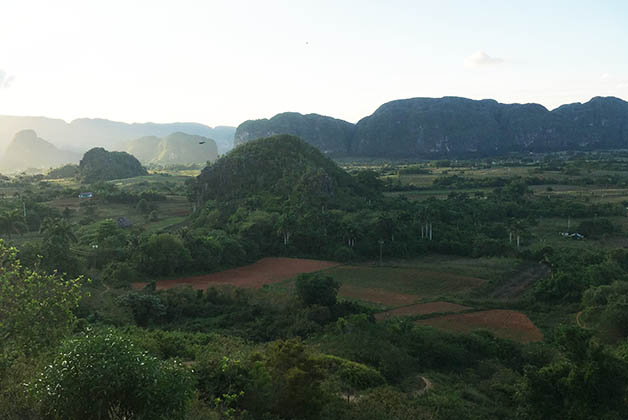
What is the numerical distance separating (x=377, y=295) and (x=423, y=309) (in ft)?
15.3

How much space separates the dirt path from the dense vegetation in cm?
36

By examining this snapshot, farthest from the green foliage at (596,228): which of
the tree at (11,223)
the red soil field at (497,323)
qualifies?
the tree at (11,223)

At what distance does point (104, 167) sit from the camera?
13738 centimetres

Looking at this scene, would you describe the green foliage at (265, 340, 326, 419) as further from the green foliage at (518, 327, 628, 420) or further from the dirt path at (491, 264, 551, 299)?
the dirt path at (491, 264, 551, 299)

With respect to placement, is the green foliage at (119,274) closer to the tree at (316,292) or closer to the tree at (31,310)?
the tree at (316,292)

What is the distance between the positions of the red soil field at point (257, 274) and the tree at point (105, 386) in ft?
95.0

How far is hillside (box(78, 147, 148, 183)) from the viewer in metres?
132

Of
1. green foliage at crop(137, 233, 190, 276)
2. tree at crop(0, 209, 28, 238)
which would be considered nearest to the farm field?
green foliage at crop(137, 233, 190, 276)

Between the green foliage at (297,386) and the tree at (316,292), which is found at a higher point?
the green foliage at (297,386)

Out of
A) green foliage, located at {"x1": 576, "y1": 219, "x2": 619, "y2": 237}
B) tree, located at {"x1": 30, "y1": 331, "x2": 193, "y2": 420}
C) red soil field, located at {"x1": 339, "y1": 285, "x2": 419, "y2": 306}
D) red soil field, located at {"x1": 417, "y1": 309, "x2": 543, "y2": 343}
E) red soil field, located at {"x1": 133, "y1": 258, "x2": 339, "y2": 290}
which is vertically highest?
tree, located at {"x1": 30, "y1": 331, "x2": 193, "y2": 420}

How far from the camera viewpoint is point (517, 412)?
15.6m

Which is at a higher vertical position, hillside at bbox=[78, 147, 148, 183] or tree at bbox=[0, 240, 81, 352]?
hillside at bbox=[78, 147, 148, 183]

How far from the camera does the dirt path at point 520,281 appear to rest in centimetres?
3631

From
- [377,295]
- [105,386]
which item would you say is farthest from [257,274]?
[105,386]
